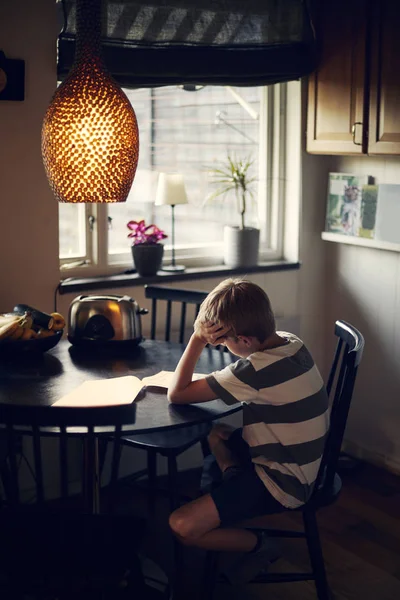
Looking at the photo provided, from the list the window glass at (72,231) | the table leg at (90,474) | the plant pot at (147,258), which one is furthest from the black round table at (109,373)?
the window glass at (72,231)

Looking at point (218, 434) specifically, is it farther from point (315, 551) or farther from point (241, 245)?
point (241, 245)

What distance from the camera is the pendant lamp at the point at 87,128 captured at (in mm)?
2113

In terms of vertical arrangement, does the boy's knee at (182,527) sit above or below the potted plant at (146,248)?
below

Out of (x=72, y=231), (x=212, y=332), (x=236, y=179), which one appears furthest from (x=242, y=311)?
(x=236, y=179)

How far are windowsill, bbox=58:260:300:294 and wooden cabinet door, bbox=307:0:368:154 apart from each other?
22.7 inches

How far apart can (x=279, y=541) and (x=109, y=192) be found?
1600mm

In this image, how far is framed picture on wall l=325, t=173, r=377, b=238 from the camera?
3.64 m

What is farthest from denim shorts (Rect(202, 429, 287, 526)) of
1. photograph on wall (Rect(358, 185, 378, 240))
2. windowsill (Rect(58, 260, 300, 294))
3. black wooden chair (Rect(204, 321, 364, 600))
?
photograph on wall (Rect(358, 185, 378, 240))

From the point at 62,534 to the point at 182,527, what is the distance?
0.38 metres

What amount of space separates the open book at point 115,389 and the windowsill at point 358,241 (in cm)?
137

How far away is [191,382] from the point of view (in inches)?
90.4

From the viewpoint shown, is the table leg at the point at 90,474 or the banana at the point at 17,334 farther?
the banana at the point at 17,334

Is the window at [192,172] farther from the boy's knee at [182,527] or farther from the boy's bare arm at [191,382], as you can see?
the boy's knee at [182,527]

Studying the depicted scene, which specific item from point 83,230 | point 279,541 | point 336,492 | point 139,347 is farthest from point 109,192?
point 279,541
